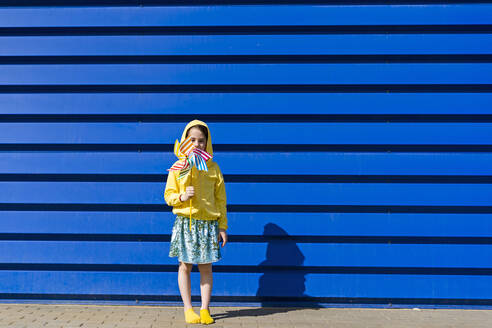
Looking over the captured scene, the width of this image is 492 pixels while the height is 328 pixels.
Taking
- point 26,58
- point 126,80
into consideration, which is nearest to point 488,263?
point 126,80

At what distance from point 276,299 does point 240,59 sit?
238 cm

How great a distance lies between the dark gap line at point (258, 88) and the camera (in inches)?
177

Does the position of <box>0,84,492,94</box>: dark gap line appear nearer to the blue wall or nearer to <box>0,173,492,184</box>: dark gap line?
the blue wall

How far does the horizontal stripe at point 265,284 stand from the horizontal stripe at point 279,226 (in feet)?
1.17

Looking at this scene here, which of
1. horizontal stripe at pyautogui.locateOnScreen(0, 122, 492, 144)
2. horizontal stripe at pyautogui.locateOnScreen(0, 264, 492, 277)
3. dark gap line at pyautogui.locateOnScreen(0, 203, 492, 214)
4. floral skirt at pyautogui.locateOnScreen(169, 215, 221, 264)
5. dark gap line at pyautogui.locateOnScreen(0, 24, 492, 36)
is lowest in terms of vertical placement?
horizontal stripe at pyautogui.locateOnScreen(0, 264, 492, 277)

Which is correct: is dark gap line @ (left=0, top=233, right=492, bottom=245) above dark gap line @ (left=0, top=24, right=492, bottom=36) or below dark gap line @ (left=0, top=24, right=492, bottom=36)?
below

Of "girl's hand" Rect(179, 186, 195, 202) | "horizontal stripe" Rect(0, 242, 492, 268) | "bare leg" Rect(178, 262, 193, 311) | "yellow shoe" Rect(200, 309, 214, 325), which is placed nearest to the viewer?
"girl's hand" Rect(179, 186, 195, 202)

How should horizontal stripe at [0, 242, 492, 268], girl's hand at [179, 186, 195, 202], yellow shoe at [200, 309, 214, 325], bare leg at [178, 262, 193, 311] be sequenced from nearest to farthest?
girl's hand at [179, 186, 195, 202] → yellow shoe at [200, 309, 214, 325] → bare leg at [178, 262, 193, 311] → horizontal stripe at [0, 242, 492, 268]

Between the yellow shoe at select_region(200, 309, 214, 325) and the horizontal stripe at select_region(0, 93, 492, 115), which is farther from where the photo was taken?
the horizontal stripe at select_region(0, 93, 492, 115)

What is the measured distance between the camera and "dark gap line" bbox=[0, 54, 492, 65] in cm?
451

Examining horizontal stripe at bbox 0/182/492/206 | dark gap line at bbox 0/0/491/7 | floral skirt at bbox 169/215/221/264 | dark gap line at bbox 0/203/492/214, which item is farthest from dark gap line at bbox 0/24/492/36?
floral skirt at bbox 169/215/221/264

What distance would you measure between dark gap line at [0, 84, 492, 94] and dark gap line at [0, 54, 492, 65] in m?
0.24

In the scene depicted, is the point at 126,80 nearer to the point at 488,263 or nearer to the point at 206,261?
the point at 206,261

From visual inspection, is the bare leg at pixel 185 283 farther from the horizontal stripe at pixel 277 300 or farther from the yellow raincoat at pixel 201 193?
the horizontal stripe at pixel 277 300
